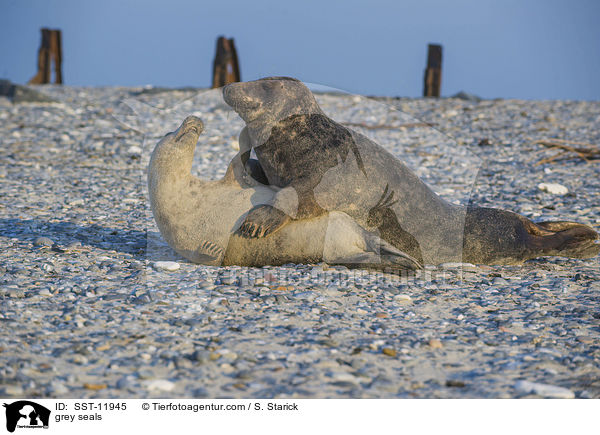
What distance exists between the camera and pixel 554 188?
8.07 metres

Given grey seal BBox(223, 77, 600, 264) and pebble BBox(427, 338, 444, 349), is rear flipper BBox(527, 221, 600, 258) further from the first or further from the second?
pebble BBox(427, 338, 444, 349)

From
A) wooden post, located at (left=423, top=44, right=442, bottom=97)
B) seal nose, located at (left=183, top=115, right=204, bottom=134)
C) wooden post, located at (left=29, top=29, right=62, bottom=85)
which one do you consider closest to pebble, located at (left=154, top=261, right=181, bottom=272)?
seal nose, located at (left=183, top=115, right=204, bottom=134)

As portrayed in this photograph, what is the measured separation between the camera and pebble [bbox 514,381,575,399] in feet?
9.61

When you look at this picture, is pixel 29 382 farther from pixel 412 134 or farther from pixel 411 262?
pixel 412 134

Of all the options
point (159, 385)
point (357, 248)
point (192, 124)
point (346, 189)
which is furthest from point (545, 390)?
point (192, 124)

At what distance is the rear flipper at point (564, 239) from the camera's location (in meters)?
5.15

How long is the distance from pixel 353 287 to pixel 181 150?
1.62 meters

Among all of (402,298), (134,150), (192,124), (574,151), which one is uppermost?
(574,151)

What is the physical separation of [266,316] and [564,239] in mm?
2769

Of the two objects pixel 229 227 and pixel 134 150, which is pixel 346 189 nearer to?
pixel 229 227

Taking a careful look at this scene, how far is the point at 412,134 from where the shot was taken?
7.91 m

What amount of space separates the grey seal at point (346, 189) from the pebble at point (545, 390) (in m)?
1.96

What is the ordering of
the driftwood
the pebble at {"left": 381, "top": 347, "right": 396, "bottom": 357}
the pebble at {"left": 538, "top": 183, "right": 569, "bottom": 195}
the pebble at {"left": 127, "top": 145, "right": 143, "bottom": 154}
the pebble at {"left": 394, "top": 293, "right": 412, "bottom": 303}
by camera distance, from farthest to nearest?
the pebble at {"left": 127, "top": 145, "right": 143, "bottom": 154}, the driftwood, the pebble at {"left": 538, "top": 183, "right": 569, "bottom": 195}, the pebble at {"left": 394, "top": 293, "right": 412, "bottom": 303}, the pebble at {"left": 381, "top": 347, "right": 396, "bottom": 357}

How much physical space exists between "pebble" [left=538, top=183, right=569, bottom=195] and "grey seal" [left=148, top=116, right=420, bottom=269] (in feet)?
13.5
